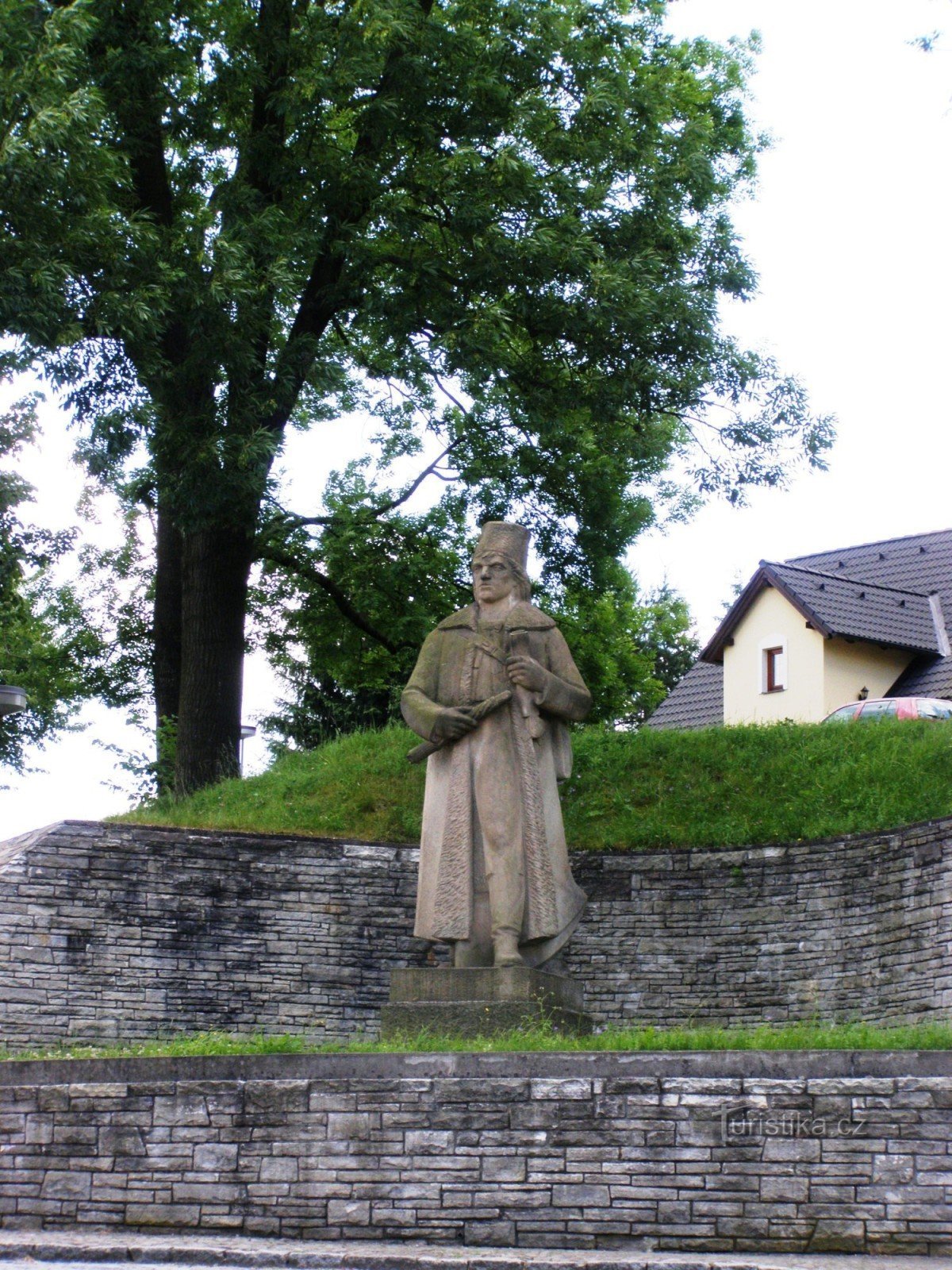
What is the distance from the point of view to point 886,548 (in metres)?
35.7

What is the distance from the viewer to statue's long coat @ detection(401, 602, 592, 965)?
→ 33.1 feet

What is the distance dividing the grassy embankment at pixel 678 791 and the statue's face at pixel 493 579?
15.6ft

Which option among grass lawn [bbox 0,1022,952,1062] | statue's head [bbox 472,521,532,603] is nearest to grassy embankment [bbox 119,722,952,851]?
statue's head [bbox 472,521,532,603]

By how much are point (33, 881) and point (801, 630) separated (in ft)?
68.7

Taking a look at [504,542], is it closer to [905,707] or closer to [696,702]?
[905,707]

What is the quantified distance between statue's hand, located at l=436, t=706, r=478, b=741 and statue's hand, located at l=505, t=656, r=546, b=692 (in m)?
0.38

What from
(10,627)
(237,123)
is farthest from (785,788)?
(10,627)

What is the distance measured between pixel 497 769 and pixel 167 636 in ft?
38.1

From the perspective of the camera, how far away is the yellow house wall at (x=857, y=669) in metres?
31.4

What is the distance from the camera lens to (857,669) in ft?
103

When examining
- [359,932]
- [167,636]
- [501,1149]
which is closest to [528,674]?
[501,1149]

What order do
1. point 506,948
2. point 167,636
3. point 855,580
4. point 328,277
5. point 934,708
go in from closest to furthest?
point 506,948 < point 328,277 < point 167,636 < point 934,708 < point 855,580

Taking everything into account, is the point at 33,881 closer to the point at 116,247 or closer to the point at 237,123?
the point at 116,247

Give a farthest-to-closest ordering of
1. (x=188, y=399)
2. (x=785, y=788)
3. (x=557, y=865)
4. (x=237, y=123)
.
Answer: (x=237, y=123)
(x=188, y=399)
(x=785, y=788)
(x=557, y=865)
